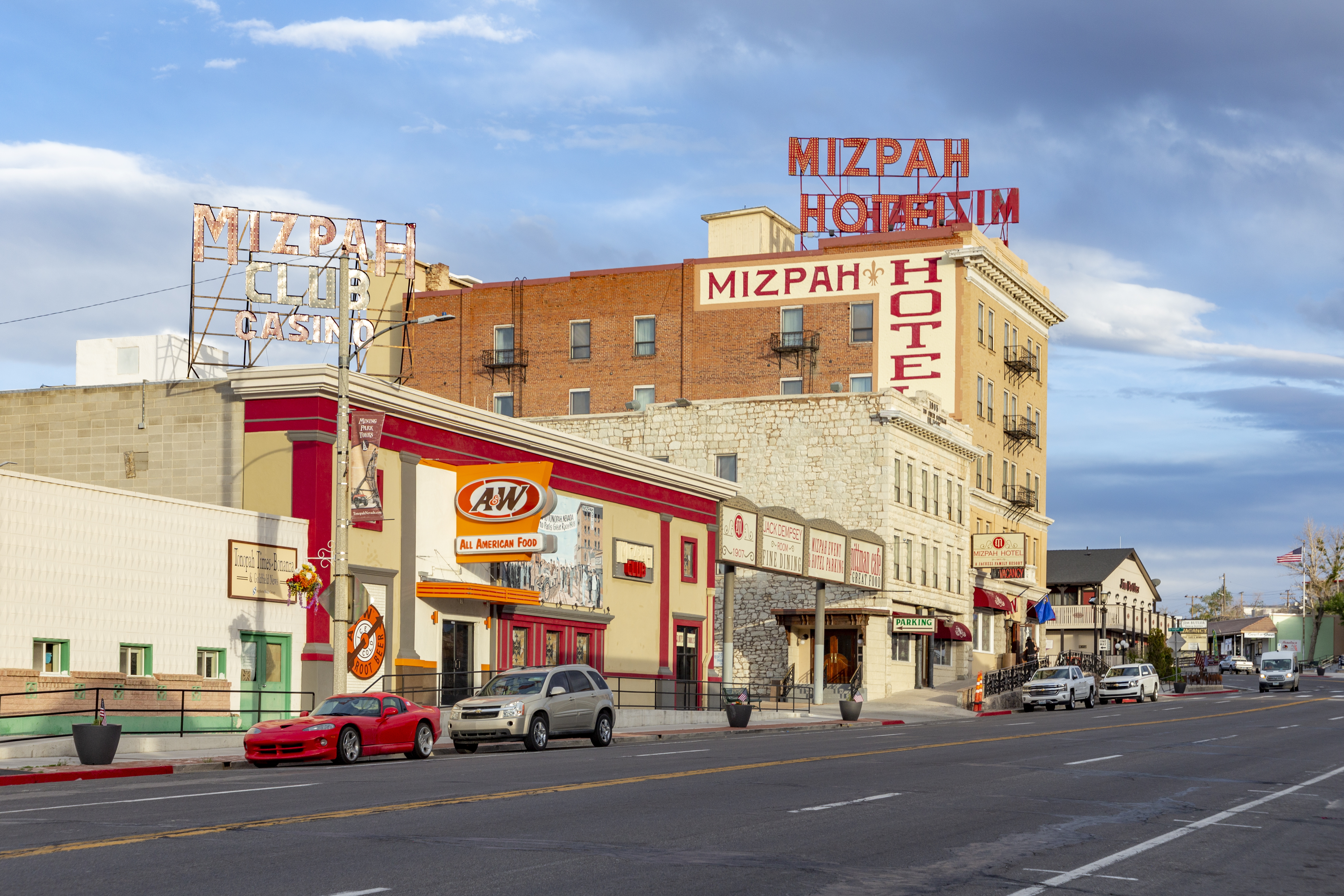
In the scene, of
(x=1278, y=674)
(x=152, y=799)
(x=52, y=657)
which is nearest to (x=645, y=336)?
(x=1278, y=674)

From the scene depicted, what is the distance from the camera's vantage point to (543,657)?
44000mm

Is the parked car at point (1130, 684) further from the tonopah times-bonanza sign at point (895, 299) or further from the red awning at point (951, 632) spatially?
the tonopah times-bonanza sign at point (895, 299)

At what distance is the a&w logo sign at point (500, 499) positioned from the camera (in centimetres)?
3906

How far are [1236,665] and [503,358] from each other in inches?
3293

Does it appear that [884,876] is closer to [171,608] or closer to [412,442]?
[171,608]

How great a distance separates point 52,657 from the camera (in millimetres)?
29766

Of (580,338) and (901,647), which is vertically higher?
(580,338)

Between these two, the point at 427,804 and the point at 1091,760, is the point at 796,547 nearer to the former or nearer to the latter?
the point at 1091,760

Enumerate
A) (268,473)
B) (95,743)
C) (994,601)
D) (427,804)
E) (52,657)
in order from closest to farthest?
1. (427,804)
2. (95,743)
3. (52,657)
4. (268,473)
5. (994,601)

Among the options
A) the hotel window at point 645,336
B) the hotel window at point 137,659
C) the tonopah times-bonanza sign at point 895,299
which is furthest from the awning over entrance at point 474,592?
the tonopah times-bonanza sign at point 895,299

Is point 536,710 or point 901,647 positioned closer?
point 536,710

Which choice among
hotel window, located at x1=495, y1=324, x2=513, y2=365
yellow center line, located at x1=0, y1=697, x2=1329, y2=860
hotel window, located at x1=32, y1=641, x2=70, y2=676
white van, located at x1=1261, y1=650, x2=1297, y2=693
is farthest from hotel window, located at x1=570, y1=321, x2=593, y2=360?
hotel window, located at x1=32, y1=641, x2=70, y2=676

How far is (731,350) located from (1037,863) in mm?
60216

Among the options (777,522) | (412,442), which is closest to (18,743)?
(412,442)
